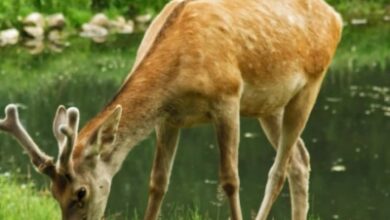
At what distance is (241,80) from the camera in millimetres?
6484

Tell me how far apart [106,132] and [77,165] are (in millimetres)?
233

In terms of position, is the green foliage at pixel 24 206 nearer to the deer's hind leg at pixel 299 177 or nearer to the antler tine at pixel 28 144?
the deer's hind leg at pixel 299 177

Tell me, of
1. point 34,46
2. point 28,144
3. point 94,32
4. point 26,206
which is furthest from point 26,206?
point 94,32

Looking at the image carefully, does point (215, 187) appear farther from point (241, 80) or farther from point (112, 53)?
point (112, 53)

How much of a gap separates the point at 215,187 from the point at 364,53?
11.8 metres

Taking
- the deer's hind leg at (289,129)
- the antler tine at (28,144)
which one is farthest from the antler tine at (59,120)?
the deer's hind leg at (289,129)

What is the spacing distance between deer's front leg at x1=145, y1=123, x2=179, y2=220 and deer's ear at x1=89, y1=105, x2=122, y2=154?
44.7 inches

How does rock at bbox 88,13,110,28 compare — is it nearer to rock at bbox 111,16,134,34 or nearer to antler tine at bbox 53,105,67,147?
rock at bbox 111,16,134,34

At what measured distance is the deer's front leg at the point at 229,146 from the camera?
638cm

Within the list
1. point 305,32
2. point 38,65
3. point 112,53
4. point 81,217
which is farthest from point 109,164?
point 112,53

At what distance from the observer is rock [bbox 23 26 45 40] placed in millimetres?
28000

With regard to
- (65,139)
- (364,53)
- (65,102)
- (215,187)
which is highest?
(65,139)

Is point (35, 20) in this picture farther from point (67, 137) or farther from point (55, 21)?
point (67, 137)

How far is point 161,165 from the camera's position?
22.9 feet
